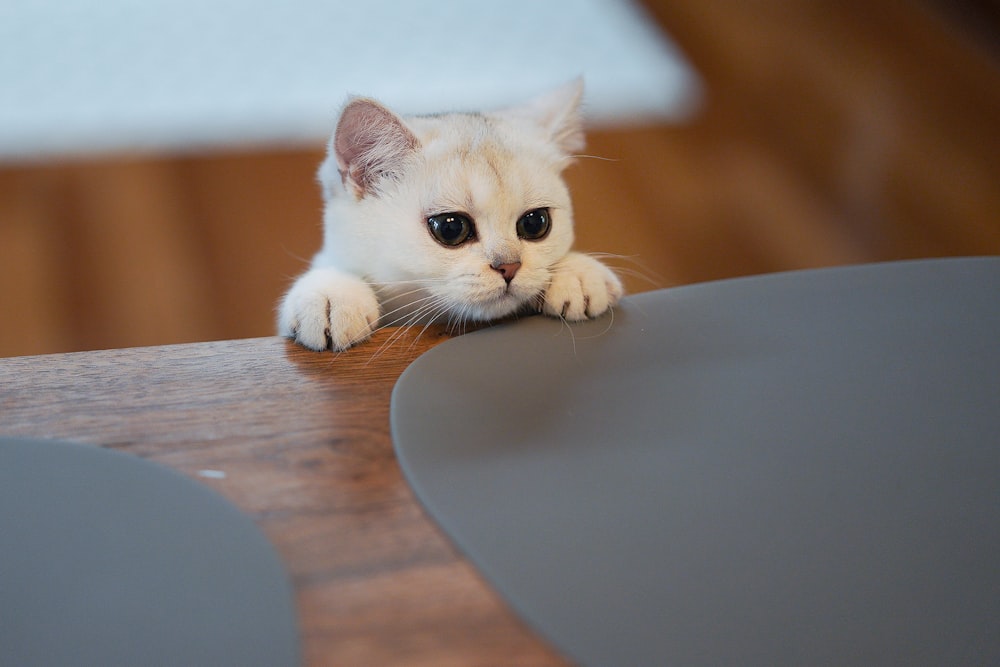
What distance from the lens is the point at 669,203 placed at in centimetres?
238

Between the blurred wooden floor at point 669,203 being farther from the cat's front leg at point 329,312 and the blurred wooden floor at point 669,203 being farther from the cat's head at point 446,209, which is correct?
the cat's front leg at point 329,312

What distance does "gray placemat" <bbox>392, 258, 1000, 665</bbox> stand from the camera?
467 mm

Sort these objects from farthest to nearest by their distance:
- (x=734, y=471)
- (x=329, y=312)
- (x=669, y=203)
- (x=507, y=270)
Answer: (x=669, y=203) → (x=507, y=270) → (x=329, y=312) → (x=734, y=471)

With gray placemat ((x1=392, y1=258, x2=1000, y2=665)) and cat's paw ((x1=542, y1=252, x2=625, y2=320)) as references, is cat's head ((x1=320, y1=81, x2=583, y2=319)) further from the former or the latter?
gray placemat ((x1=392, y1=258, x2=1000, y2=665))

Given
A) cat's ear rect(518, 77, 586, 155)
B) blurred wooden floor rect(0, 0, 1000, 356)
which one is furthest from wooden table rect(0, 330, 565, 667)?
blurred wooden floor rect(0, 0, 1000, 356)

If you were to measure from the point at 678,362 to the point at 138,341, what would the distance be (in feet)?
4.85

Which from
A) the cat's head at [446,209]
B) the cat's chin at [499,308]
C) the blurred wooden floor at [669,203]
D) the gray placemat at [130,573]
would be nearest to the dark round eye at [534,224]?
the cat's head at [446,209]

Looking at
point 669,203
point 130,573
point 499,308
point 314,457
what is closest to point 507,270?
point 499,308

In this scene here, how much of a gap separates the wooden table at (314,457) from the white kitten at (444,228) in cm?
13

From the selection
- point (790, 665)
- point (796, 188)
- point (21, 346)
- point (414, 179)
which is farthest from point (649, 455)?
point (796, 188)

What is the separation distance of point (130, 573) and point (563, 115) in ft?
2.90

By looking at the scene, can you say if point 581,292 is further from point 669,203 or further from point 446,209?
point 669,203

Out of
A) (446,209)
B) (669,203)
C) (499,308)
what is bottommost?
(669,203)

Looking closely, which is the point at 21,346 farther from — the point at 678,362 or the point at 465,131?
the point at 678,362
